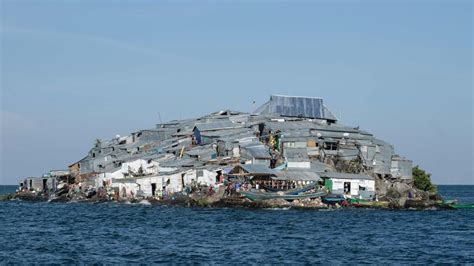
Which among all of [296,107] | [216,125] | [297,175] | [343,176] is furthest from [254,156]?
[296,107]

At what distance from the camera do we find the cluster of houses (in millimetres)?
70062

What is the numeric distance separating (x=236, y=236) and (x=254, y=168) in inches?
947

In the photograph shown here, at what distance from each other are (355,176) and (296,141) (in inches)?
319

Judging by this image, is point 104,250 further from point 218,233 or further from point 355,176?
point 355,176

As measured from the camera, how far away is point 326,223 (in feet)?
172

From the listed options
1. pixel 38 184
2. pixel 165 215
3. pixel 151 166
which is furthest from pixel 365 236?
pixel 38 184

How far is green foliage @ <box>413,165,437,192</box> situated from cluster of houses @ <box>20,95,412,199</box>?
2.39 metres

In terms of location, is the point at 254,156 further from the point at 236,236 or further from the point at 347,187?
the point at 236,236

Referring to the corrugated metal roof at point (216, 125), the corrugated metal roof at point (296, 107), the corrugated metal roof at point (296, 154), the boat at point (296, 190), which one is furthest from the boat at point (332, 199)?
the corrugated metal roof at point (296, 107)

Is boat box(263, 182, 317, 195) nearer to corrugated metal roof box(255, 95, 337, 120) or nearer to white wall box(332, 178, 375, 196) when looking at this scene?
white wall box(332, 178, 375, 196)

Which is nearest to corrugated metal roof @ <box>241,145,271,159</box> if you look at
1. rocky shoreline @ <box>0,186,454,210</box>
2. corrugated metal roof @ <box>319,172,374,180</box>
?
corrugated metal roof @ <box>319,172,374,180</box>

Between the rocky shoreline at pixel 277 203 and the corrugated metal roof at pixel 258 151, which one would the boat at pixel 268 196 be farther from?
the corrugated metal roof at pixel 258 151

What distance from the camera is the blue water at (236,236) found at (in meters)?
36.8

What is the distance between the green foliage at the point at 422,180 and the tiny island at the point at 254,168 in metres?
0.11
